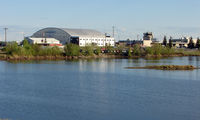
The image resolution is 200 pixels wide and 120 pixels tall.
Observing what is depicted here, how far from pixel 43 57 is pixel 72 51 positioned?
4.71 meters

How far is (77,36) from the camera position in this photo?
73.8 meters

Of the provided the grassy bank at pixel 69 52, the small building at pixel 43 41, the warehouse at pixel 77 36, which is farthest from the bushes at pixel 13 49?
the warehouse at pixel 77 36

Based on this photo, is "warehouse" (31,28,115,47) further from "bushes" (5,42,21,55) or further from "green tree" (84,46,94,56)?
"bushes" (5,42,21,55)

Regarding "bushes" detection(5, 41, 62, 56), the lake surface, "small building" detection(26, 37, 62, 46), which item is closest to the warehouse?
"small building" detection(26, 37, 62, 46)

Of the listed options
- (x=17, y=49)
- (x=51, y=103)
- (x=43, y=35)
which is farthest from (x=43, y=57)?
(x=51, y=103)

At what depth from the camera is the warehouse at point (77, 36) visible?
73.8 meters

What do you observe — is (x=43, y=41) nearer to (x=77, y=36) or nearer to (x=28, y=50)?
(x=77, y=36)

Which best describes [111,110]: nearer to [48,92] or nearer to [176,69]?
[48,92]

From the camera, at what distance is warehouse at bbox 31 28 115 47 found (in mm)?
73812

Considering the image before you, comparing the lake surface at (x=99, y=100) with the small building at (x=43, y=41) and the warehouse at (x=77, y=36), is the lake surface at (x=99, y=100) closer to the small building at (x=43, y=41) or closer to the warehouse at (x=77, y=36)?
the small building at (x=43, y=41)

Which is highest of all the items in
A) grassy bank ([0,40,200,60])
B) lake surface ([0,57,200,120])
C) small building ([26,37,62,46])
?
small building ([26,37,62,46])

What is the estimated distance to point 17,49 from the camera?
46438 millimetres

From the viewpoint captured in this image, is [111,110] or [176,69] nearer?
[111,110]

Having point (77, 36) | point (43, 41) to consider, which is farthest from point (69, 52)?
point (77, 36)
